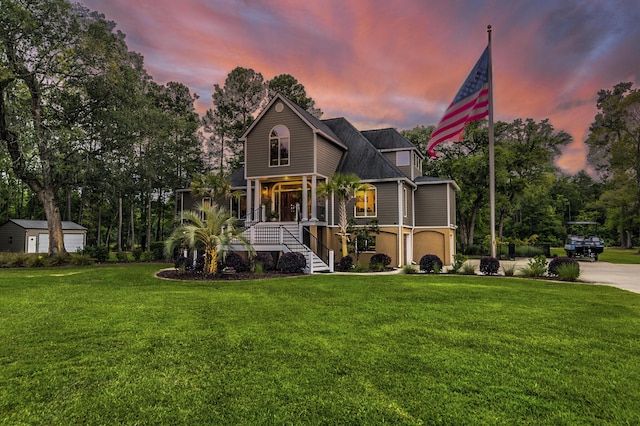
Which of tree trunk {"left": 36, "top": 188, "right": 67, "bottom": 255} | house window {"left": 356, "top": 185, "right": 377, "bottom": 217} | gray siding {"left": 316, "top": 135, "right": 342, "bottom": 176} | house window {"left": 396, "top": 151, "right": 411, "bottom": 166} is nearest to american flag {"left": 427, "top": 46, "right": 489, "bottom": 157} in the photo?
house window {"left": 356, "top": 185, "right": 377, "bottom": 217}

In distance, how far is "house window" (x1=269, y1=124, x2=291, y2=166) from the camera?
819 inches

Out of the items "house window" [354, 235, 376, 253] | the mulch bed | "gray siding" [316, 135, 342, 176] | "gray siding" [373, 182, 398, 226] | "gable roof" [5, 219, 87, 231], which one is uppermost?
"gray siding" [316, 135, 342, 176]

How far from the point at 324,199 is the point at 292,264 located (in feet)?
22.4

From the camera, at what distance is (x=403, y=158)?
80.1ft

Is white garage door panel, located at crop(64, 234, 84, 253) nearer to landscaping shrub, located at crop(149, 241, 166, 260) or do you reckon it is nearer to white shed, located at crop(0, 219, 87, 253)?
white shed, located at crop(0, 219, 87, 253)

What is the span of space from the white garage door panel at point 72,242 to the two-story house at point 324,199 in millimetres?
19880

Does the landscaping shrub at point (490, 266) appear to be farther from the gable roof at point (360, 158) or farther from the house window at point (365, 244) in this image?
the gable roof at point (360, 158)

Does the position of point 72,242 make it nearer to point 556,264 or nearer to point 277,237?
point 277,237

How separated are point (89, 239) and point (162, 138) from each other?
1052 inches

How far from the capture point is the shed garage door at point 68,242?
32406 mm

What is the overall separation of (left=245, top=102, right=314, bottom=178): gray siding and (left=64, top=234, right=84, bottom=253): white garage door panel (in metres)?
22.3

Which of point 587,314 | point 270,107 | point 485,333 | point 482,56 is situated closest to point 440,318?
point 485,333

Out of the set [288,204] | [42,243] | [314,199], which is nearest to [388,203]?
[314,199]

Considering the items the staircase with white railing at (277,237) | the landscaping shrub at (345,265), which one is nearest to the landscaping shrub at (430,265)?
the landscaping shrub at (345,265)
